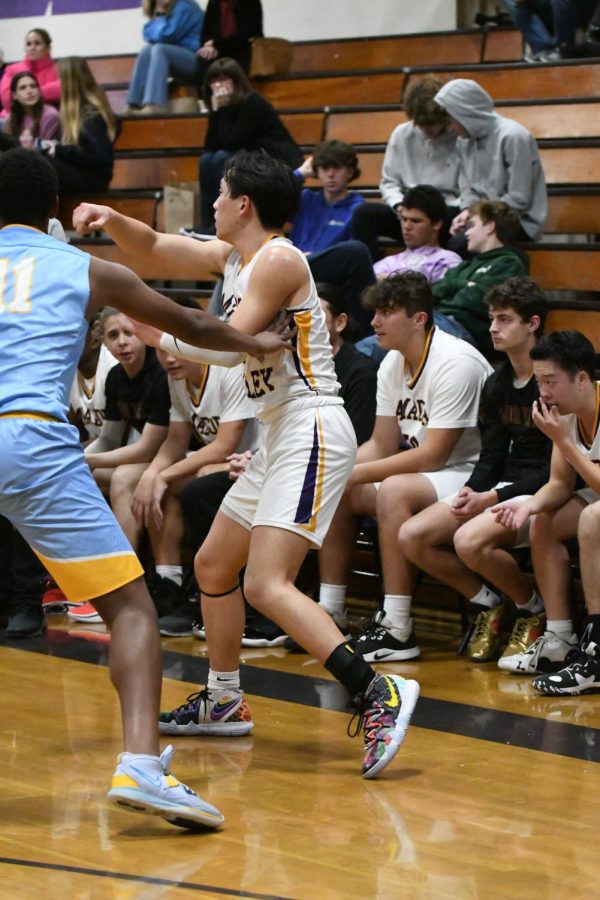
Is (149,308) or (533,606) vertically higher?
(149,308)

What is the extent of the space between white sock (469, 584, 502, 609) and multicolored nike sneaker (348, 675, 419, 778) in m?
1.65

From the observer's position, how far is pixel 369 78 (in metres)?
9.84

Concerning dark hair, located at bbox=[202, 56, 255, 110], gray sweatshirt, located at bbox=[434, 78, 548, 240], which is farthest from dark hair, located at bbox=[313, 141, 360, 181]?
dark hair, located at bbox=[202, 56, 255, 110]

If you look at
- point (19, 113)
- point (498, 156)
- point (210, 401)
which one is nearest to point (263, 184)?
point (210, 401)

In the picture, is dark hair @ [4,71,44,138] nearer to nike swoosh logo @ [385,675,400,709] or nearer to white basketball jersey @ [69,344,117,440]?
white basketball jersey @ [69,344,117,440]

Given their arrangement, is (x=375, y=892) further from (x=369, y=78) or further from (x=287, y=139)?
(x=369, y=78)

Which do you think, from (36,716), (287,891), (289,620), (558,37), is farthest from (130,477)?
(558,37)

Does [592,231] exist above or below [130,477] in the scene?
above

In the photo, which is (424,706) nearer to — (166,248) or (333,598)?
(333,598)

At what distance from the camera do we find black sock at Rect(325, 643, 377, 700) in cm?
397

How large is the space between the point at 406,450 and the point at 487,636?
0.93 m

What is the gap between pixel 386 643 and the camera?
5523mm

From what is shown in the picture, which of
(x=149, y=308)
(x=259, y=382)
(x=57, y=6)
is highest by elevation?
(x=57, y=6)

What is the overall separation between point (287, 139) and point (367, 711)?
5142 mm
